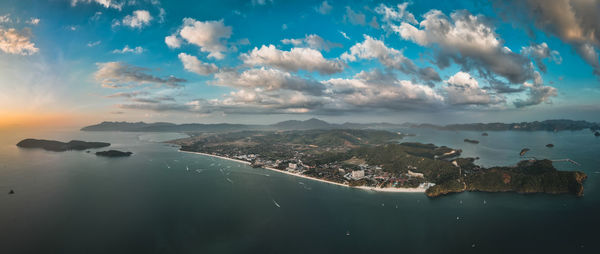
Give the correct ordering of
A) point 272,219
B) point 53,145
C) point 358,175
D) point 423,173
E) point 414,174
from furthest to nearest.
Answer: point 53,145
point 358,175
point 423,173
point 414,174
point 272,219

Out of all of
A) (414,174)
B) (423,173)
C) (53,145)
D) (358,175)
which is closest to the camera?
(414,174)

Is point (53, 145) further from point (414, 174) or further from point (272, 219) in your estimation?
point (414, 174)

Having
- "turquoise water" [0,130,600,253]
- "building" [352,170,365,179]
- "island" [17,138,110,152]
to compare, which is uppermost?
"island" [17,138,110,152]

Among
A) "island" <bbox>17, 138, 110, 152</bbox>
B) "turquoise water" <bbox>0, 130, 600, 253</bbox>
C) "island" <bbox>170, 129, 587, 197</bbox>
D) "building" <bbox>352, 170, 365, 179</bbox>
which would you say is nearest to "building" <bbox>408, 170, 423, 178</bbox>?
"island" <bbox>170, 129, 587, 197</bbox>

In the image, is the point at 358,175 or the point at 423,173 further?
the point at 358,175

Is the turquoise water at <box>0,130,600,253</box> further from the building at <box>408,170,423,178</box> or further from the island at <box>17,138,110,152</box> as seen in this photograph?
the island at <box>17,138,110,152</box>

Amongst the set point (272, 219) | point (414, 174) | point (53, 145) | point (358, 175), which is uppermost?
point (53, 145)

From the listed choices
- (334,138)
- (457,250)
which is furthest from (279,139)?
(457,250)

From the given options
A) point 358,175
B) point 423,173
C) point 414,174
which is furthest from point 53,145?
point 423,173

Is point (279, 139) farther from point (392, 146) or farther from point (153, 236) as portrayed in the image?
point (153, 236)
